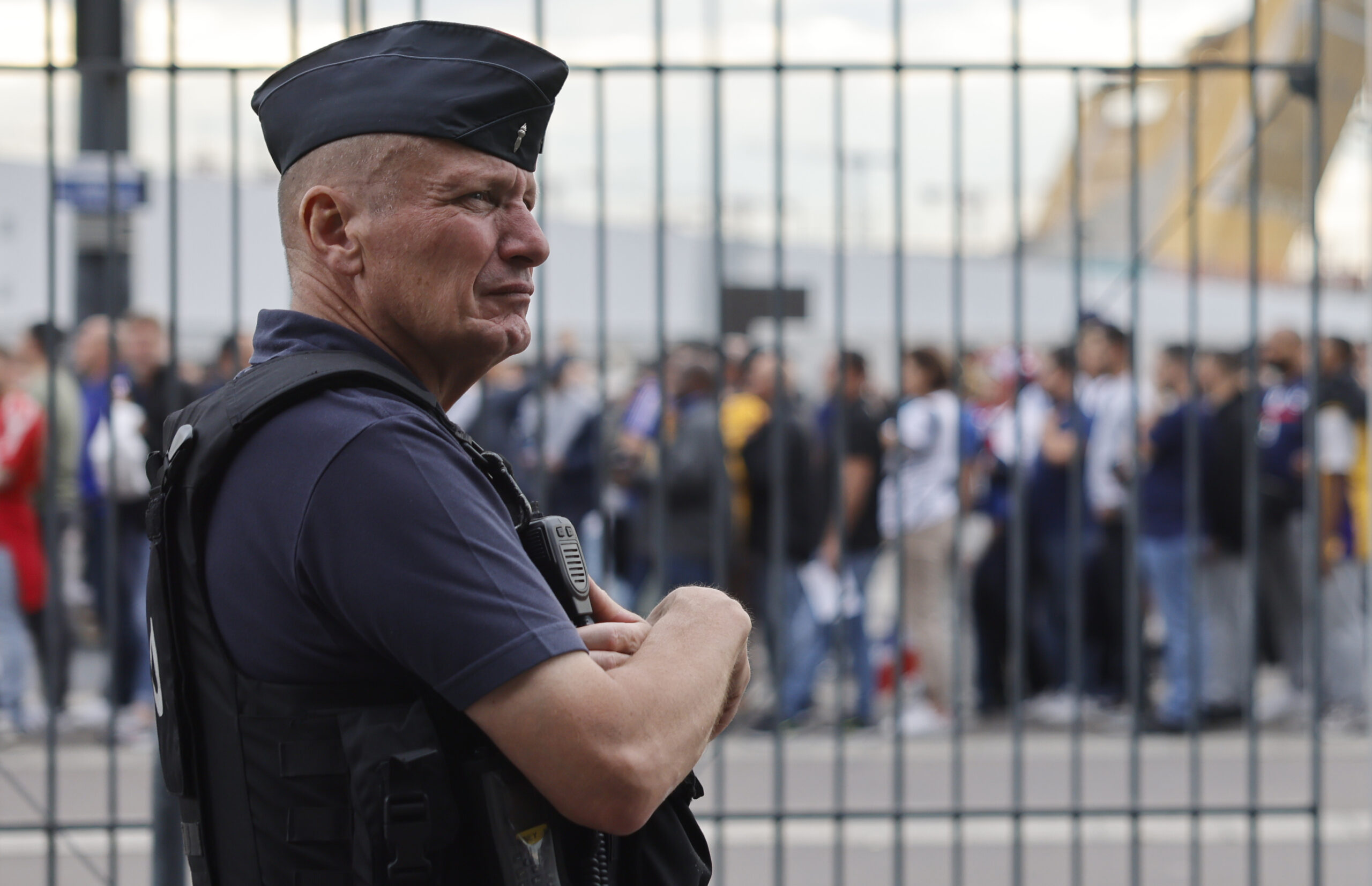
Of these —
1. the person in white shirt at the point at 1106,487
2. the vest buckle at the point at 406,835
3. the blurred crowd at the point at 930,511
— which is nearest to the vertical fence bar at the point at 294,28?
the vest buckle at the point at 406,835

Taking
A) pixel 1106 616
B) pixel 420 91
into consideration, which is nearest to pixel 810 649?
pixel 1106 616

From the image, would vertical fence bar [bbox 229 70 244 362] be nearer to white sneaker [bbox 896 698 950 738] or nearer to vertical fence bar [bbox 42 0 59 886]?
vertical fence bar [bbox 42 0 59 886]

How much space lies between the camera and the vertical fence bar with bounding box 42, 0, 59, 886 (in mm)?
3164

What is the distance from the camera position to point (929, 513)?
7.03 meters

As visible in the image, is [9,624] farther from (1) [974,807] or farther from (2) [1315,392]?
(2) [1315,392]

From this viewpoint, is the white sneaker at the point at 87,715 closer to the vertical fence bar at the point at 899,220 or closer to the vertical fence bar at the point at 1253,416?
the vertical fence bar at the point at 899,220

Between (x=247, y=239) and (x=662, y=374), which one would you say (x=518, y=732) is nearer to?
(x=662, y=374)

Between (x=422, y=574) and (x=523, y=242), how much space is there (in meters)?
0.44

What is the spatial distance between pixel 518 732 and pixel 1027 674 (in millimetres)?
6957

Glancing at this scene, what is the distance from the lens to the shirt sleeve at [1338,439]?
734cm

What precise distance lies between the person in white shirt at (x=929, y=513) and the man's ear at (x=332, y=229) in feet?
17.6

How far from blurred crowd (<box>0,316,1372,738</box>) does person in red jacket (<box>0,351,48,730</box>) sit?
11 millimetres

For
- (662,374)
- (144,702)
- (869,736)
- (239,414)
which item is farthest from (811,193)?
(144,702)

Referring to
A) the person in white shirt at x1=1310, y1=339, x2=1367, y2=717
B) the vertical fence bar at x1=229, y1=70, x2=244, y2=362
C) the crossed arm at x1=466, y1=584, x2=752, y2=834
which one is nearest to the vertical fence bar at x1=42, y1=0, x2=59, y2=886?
the vertical fence bar at x1=229, y1=70, x2=244, y2=362
